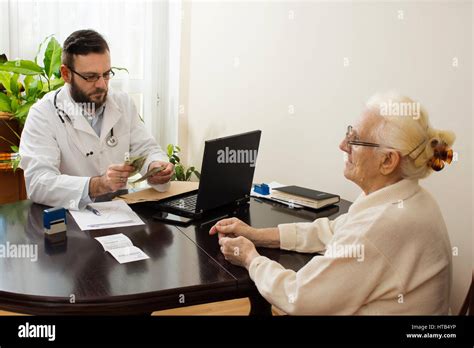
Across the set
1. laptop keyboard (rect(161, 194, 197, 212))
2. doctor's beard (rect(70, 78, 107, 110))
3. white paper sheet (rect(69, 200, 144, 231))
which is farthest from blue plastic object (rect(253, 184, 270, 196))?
doctor's beard (rect(70, 78, 107, 110))

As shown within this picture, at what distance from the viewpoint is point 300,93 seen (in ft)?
11.5

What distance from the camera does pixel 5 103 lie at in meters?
3.51

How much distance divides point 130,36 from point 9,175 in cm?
147

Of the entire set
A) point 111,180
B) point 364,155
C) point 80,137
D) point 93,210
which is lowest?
point 93,210

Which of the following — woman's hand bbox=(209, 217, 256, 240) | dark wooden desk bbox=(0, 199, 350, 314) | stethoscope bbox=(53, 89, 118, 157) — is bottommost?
dark wooden desk bbox=(0, 199, 350, 314)

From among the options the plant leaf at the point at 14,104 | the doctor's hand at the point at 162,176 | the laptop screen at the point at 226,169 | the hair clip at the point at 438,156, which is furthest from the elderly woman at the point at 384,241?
the plant leaf at the point at 14,104

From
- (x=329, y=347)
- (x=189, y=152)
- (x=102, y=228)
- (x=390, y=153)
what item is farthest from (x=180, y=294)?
(x=189, y=152)

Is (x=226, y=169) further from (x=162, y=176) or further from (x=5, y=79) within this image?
(x=5, y=79)

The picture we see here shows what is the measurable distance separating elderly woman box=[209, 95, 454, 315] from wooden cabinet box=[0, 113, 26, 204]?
100.0 inches

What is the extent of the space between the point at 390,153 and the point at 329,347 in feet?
2.03

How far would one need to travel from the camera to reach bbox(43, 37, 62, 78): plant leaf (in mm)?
3605

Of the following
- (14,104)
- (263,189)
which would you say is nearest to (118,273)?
(263,189)

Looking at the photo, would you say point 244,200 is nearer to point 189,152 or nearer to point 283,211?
point 283,211

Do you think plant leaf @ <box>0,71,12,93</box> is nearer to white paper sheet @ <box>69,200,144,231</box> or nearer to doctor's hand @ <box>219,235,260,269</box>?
white paper sheet @ <box>69,200,144,231</box>
